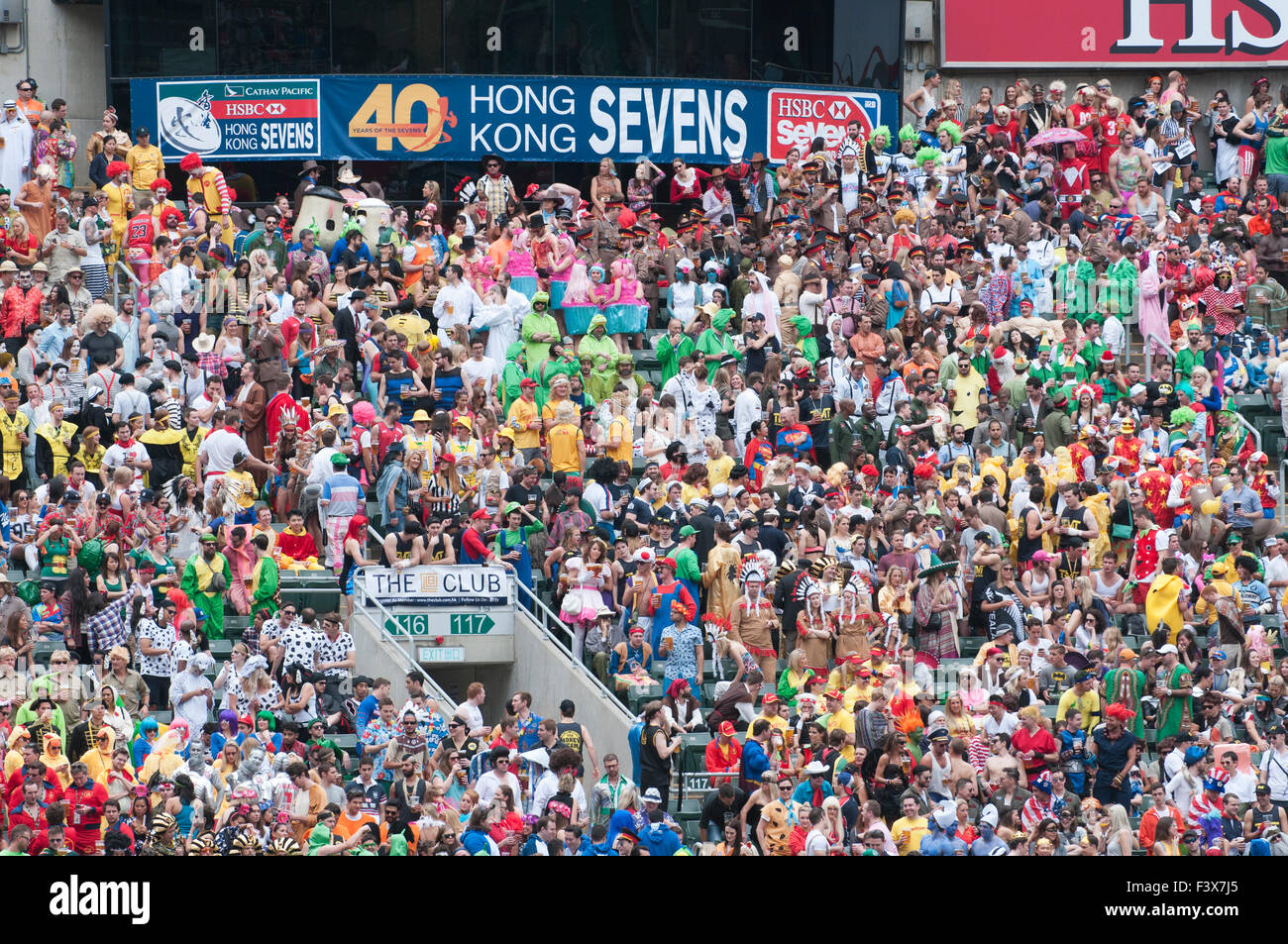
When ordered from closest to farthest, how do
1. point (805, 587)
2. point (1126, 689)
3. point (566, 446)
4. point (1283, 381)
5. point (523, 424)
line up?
point (1126, 689), point (805, 587), point (566, 446), point (523, 424), point (1283, 381)

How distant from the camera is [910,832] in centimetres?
1442

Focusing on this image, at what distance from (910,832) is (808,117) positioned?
14.5 meters

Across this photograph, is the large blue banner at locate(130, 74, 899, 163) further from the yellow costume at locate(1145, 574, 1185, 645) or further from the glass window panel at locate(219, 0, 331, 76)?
the yellow costume at locate(1145, 574, 1185, 645)

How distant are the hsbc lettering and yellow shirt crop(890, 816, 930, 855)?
56.6ft

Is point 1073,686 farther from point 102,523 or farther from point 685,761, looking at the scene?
point 102,523

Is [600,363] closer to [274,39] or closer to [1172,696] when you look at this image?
[1172,696]

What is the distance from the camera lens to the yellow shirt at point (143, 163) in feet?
77.8

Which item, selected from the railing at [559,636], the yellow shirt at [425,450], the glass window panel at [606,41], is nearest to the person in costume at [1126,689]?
the railing at [559,636]

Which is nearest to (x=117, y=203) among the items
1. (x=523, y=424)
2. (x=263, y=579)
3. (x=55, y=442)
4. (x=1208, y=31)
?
(x=55, y=442)

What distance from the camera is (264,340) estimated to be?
65.1 feet

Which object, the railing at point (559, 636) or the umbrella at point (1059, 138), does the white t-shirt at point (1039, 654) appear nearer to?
the railing at point (559, 636)

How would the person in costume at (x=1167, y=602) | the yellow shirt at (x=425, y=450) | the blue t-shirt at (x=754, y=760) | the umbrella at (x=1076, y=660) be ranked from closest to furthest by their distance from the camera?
the blue t-shirt at (x=754, y=760) < the umbrella at (x=1076, y=660) < the person in costume at (x=1167, y=602) < the yellow shirt at (x=425, y=450)
